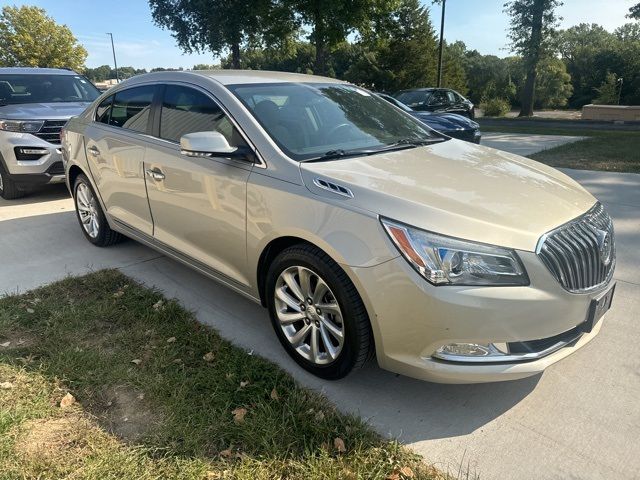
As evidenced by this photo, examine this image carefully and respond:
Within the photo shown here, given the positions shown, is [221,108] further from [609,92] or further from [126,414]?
[609,92]

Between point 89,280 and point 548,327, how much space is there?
139 inches

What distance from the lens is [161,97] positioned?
387 centimetres

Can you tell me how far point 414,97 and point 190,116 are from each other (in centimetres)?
1064

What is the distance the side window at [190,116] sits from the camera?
3178mm

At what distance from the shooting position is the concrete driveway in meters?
2.23

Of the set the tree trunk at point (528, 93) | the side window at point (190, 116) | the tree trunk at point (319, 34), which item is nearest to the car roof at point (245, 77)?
the side window at point (190, 116)

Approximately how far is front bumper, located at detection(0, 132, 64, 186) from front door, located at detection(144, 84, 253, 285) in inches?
147

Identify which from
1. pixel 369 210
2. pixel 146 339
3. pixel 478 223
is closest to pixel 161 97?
pixel 146 339

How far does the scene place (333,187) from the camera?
8.35ft

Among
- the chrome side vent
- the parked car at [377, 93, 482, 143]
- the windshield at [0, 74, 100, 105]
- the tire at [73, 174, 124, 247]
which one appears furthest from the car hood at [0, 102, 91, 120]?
the chrome side vent

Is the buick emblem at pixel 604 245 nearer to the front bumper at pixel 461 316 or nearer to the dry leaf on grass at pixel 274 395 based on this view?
the front bumper at pixel 461 316

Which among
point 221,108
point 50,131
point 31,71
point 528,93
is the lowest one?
point 50,131

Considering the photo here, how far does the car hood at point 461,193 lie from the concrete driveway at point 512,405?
0.95 m

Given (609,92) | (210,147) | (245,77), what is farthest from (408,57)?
(210,147)
